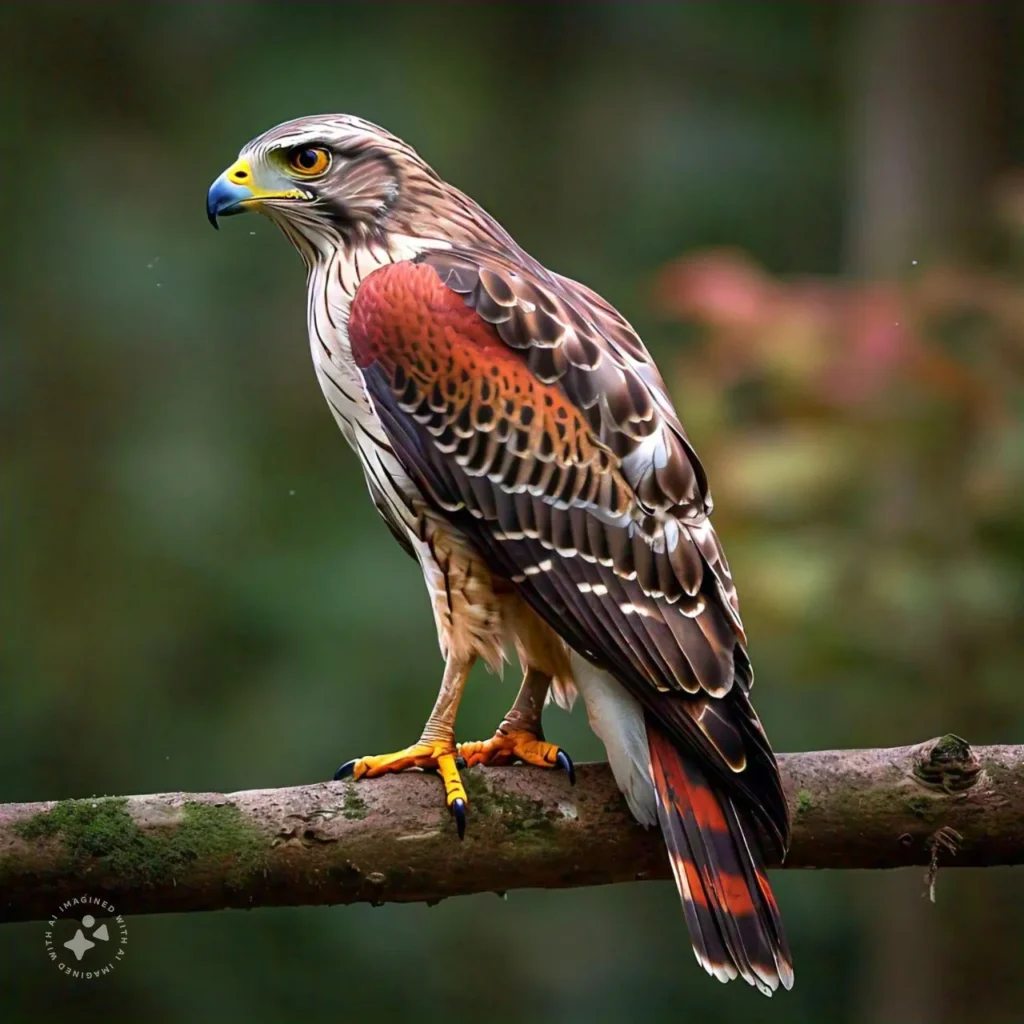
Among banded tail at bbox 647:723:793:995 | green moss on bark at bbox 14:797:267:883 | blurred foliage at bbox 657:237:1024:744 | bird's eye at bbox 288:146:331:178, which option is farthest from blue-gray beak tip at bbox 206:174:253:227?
blurred foliage at bbox 657:237:1024:744

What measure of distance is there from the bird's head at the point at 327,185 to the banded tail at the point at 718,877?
135 centimetres

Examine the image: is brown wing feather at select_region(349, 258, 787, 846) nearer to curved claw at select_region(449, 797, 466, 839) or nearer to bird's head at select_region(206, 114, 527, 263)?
bird's head at select_region(206, 114, 527, 263)

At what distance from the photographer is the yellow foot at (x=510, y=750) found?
12.3 feet

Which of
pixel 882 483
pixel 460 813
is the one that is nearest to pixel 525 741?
pixel 460 813

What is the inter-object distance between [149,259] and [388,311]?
21.5ft

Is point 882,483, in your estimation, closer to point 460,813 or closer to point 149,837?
point 460,813

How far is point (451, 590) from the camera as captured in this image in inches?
147

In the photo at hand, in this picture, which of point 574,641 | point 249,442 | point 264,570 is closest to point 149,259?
→ point 249,442

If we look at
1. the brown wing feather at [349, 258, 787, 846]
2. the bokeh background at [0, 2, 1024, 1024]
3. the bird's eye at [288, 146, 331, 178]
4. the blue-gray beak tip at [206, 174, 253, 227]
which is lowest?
the bokeh background at [0, 2, 1024, 1024]

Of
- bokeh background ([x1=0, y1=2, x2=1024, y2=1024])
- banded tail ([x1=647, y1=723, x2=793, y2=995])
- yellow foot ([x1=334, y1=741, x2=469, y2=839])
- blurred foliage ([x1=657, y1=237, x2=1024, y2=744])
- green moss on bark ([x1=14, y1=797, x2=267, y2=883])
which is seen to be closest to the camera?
green moss on bark ([x1=14, y1=797, x2=267, y2=883])

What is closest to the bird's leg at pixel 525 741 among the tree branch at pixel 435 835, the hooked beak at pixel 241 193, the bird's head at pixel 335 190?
the tree branch at pixel 435 835

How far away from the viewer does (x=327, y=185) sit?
3.91 meters

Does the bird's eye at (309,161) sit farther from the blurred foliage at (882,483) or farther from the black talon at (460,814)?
the blurred foliage at (882,483)

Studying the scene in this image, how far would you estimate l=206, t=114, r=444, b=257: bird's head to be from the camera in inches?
154
